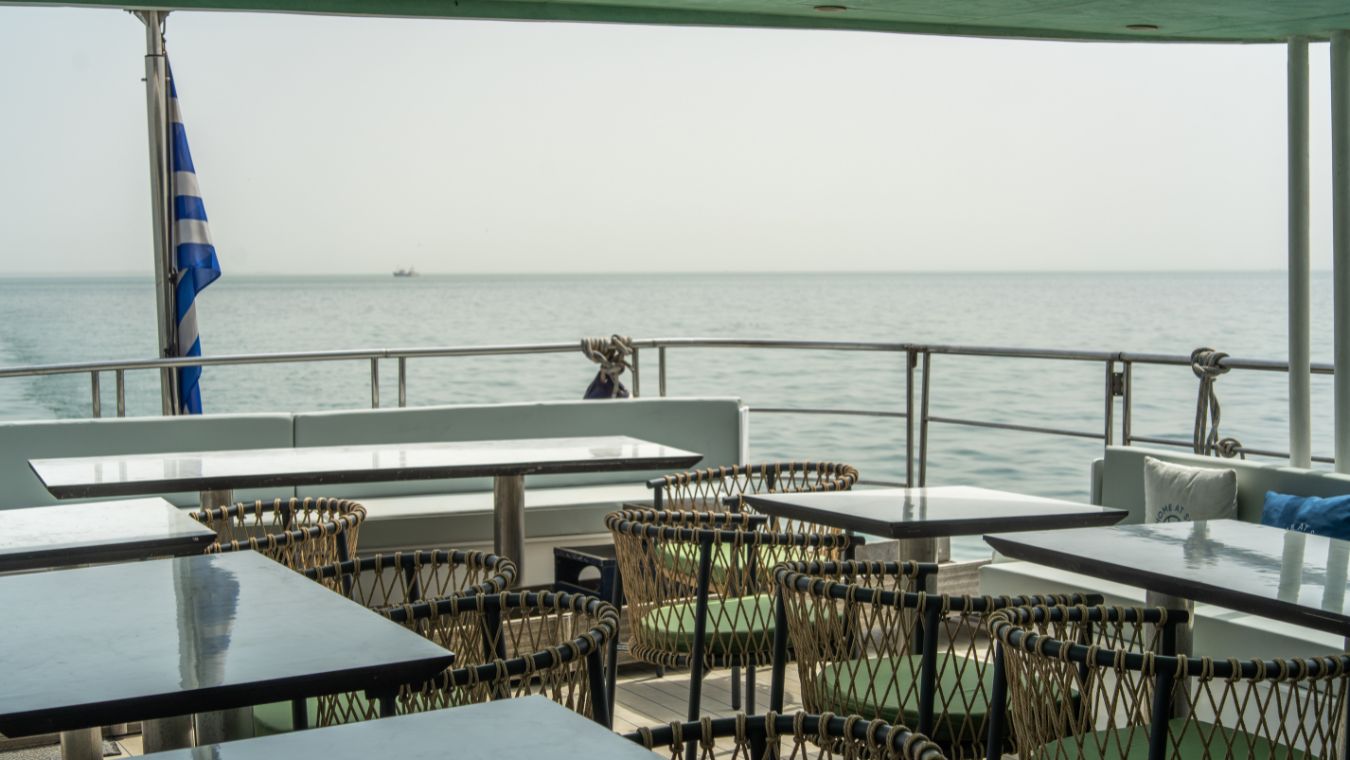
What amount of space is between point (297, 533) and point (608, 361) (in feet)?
11.1

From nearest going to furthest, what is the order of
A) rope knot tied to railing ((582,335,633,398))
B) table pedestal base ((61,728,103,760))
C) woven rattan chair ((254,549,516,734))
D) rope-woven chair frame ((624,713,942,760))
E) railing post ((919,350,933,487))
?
rope-woven chair frame ((624,713,942,760))
woven rattan chair ((254,549,516,734))
table pedestal base ((61,728,103,760))
railing post ((919,350,933,487))
rope knot tied to railing ((582,335,633,398))

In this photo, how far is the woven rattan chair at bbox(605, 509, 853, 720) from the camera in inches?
139

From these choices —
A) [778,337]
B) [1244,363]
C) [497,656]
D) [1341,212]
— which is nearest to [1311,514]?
[1244,363]

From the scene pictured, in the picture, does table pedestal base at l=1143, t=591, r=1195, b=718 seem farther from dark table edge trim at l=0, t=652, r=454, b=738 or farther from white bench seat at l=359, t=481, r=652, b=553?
white bench seat at l=359, t=481, r=652, b=553

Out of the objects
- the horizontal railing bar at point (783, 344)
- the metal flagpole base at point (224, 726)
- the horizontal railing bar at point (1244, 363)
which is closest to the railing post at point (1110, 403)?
the horizontal railing bar at point (1244, 363)

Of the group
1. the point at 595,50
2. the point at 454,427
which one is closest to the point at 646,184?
the point at 595,50

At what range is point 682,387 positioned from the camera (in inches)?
1362

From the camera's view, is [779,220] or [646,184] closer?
[646,184]

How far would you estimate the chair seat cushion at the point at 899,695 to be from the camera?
2779mm

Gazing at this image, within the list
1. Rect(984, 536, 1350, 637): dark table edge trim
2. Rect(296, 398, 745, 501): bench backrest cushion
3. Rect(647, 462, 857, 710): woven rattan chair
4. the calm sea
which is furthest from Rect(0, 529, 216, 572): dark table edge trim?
the calm sea

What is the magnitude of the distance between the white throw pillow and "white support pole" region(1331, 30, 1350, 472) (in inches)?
15.4

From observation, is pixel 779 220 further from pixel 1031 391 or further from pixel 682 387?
pixel 1031 391

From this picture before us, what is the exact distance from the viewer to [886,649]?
2.86 m

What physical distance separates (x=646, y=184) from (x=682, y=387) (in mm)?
5211
